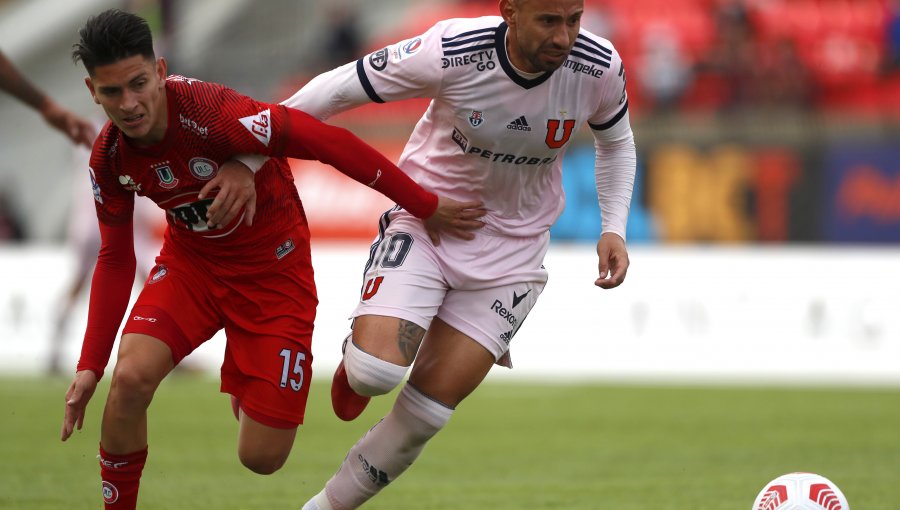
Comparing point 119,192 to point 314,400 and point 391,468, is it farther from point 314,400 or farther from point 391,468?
point 314,400

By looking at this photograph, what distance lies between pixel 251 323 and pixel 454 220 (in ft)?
3.21

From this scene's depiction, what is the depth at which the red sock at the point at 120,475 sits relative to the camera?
527 centimetres

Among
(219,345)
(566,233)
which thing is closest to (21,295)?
(219,345)

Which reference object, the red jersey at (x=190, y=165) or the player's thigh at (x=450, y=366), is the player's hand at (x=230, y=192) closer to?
the red jersey at (x=190, y=165)

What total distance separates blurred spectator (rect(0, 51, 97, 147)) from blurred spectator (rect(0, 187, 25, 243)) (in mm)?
12877

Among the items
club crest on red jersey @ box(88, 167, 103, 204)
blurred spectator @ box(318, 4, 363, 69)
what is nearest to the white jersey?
club crest on red jersey @ box(88, 167, 103, 204)

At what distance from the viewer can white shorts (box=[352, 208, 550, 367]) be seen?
224 inches

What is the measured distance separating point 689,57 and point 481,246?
46.8ft

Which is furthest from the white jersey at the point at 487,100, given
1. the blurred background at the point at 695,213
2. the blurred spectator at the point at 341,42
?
the blurred spectator at the point at 341,42

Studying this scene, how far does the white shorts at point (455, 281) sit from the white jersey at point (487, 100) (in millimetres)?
148

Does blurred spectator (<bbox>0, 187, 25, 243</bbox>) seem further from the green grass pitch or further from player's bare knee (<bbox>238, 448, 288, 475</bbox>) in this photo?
player's bare knee (<bbox>238, 448, 288, 475</bbox>)

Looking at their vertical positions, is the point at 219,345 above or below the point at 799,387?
below

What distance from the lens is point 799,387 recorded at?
1349 cm

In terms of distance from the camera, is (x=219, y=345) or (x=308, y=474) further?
(x=219, y=345)
